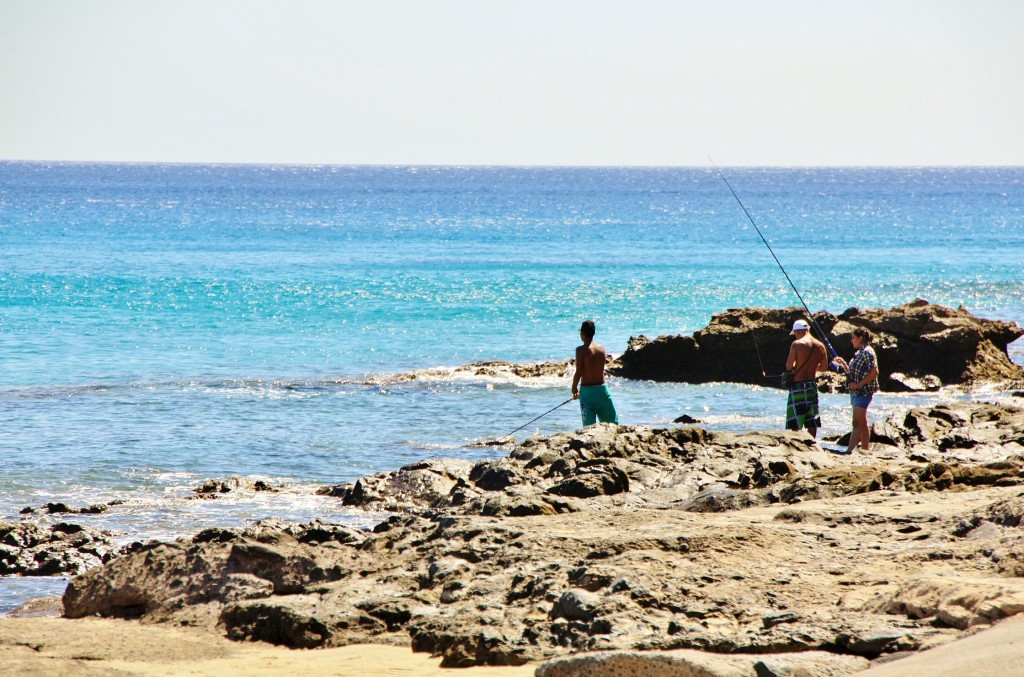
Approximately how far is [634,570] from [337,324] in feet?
67.1

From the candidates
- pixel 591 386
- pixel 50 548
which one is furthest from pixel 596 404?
pixel 50 548

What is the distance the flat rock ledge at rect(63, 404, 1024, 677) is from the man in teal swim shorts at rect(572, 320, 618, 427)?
1.36 meters

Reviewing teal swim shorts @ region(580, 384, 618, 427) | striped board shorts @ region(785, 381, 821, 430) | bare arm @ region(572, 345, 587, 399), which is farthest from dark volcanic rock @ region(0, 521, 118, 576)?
striped board shorts @ region(785, 381, 821, 430)

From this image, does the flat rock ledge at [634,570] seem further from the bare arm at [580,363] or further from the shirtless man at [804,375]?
the shirtless man at [804,375]

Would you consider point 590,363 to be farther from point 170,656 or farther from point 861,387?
point 170,656

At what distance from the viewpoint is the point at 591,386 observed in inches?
441

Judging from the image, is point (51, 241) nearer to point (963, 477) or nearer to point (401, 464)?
point (401, 464)

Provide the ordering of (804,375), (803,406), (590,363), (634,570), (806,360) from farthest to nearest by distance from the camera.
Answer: (803,406) → (804,375) → (806,360) → (590,363) → (634,570)

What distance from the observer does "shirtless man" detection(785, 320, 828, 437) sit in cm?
1153

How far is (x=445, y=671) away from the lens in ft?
18.3

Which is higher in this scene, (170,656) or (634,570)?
(634,570)

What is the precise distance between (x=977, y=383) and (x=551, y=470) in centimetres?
1037

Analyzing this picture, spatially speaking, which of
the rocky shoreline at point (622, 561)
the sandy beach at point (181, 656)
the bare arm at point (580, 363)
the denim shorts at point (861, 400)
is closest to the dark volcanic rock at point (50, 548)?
the rocky shoreline at point (622, 561)

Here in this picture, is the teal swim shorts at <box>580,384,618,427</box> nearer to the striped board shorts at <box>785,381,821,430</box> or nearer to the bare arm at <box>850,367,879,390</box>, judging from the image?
the striped board shorts at <box>785,381,821,430</box>
